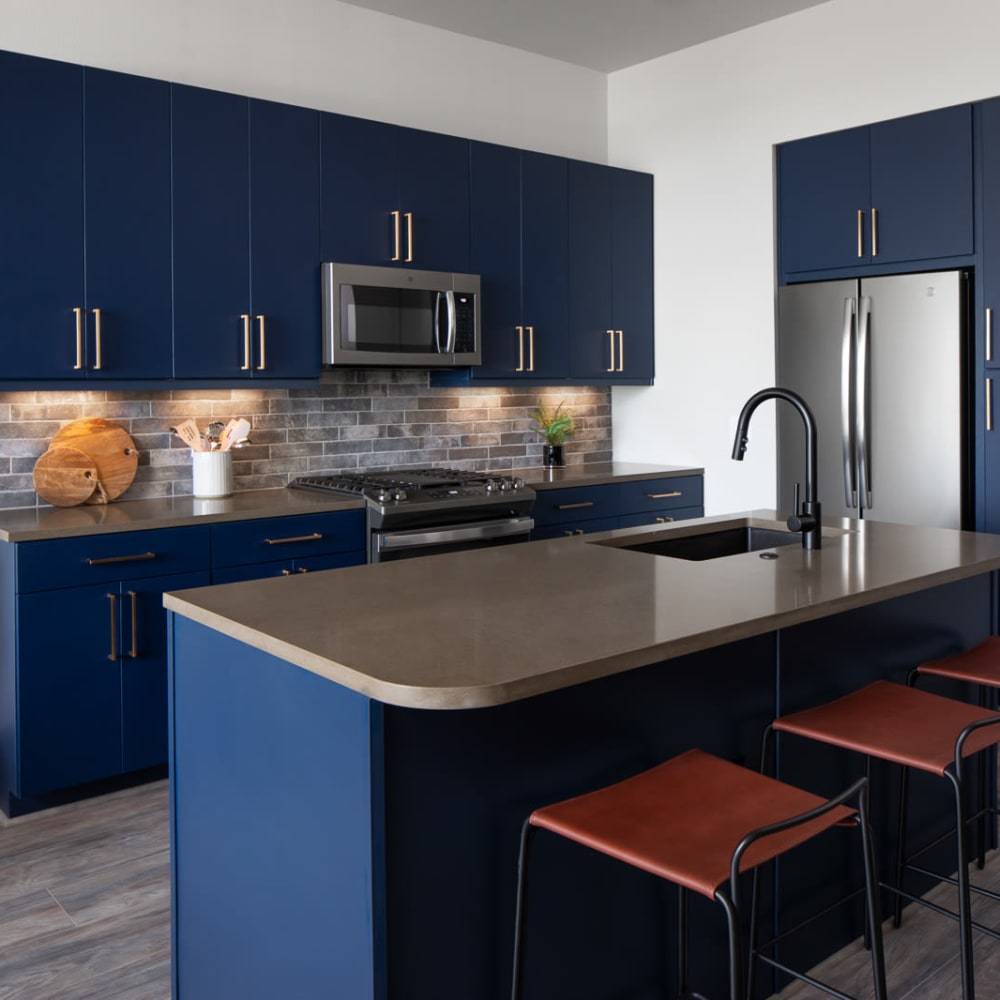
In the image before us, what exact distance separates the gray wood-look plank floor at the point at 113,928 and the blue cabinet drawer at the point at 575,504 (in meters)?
2.12

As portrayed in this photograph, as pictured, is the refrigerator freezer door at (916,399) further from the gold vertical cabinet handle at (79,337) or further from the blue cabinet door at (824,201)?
the gold vertical cabinet handle at (79,337)

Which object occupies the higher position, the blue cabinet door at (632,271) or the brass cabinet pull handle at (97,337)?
the blue cabinet door at (632,271)

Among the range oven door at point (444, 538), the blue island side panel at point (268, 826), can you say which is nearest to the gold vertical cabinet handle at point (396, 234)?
the range oven door at point (444, 538)

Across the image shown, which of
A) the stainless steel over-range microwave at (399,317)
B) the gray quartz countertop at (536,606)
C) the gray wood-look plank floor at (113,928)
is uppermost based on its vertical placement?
the stainless steel over-range microwave at (399,317)

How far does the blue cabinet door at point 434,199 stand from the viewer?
450cm

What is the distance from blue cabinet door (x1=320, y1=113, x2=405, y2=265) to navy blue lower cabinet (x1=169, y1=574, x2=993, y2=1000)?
8.30 feet

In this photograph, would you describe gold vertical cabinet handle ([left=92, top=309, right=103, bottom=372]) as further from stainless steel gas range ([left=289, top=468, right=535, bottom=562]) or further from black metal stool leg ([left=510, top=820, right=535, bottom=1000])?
black metal stool leg ([left=510, top=820, right=535, bottom=1000])

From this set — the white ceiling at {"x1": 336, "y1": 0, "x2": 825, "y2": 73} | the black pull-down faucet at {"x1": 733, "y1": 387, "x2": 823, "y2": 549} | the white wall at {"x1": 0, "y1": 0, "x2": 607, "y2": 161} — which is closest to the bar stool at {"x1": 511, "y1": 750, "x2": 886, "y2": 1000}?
the black pull-down faucet at {"x1": 733, "y1": 387, "x2": 823, "y2": 549}

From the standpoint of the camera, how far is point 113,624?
3502 mm

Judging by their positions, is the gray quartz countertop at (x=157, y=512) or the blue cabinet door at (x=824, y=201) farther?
the blue cabinet door at (x=824, y=201)

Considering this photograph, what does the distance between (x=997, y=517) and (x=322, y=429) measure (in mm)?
2862

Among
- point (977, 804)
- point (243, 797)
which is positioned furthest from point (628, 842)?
point (977, 804)

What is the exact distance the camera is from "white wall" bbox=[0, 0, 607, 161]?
13.1ft

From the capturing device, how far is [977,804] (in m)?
2.93
